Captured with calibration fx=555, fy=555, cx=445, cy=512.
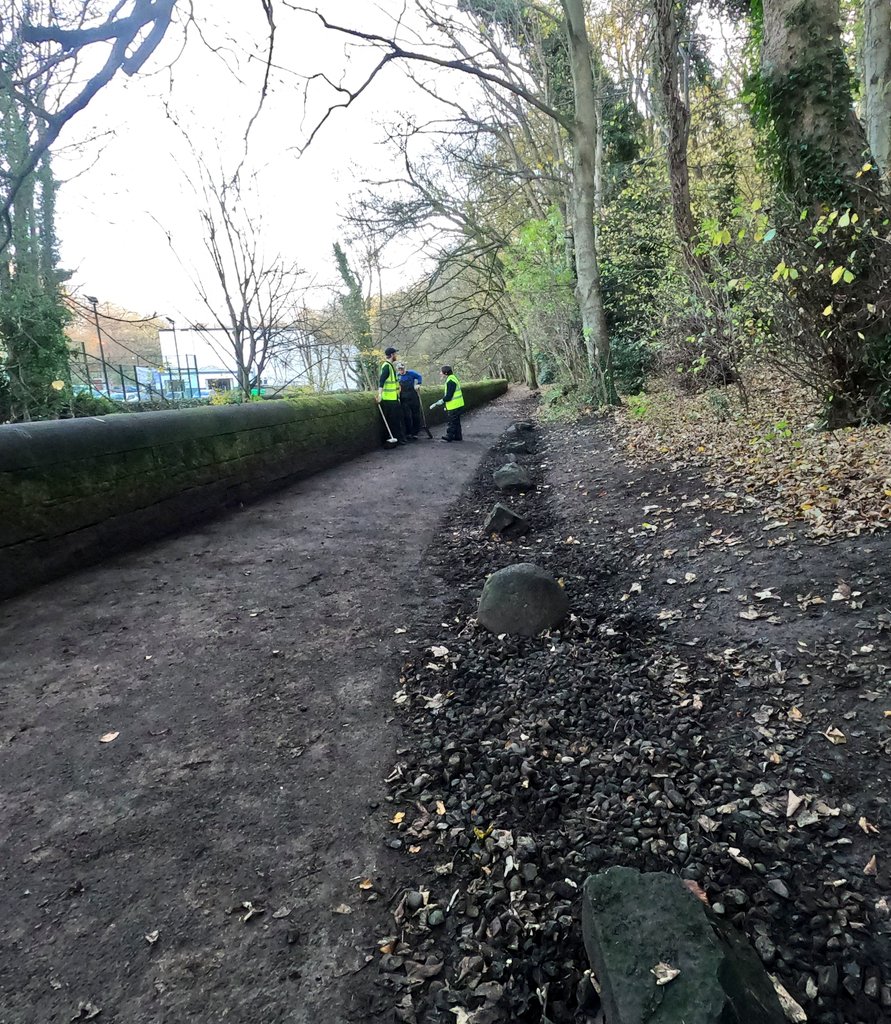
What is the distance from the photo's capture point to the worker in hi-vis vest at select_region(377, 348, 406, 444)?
11719mm

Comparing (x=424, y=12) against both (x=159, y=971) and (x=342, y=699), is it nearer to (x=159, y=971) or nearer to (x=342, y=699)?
(x=342, y=699)

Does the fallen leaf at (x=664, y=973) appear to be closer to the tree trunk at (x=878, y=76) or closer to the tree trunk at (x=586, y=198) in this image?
the tree trunk at (x=878, y=76)

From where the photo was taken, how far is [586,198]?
11.6m

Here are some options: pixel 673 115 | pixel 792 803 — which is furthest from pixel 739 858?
pixel 673 115

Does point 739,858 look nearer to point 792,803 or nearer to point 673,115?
point 792,803

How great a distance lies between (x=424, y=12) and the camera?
1032 centimetres

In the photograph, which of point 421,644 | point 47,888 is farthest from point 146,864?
point 421,644

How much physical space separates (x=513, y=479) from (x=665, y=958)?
6638mm

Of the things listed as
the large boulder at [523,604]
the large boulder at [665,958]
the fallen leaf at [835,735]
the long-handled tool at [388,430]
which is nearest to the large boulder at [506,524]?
the large boulder at [523,604]

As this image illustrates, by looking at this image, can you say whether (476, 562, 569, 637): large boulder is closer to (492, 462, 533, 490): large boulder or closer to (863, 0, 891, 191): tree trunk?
(492, 462, 533, 490): large boulder

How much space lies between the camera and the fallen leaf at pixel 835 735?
2.30 metres

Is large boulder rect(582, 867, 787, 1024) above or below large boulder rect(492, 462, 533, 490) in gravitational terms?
below

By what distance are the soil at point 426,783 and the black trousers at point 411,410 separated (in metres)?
9.61

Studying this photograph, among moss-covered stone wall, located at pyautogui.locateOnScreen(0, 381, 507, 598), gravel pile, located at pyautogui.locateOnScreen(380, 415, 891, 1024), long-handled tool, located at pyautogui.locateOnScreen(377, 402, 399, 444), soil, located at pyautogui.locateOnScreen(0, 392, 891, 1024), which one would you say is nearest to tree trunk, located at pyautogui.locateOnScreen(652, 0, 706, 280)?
long-handled tool, located at pyautogui.locateOnScreen(377, 402, 399, 444)
